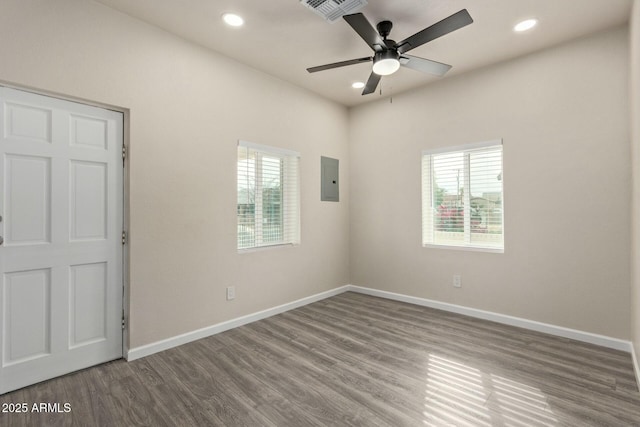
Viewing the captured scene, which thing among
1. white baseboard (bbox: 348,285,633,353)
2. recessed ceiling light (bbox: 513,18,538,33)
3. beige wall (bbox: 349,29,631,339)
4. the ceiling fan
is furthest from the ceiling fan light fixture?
white baseboard (bbox: 348,285,633,353)

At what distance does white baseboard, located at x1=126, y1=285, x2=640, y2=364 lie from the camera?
2.73 m

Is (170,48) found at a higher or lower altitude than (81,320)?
higher

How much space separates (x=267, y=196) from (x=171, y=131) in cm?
132

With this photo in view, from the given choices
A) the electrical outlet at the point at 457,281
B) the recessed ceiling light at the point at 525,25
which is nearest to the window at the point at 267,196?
the electrical outlet at the point at 457,281

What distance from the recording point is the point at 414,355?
2.68 metres

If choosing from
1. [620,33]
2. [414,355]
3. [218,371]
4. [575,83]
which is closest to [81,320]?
[218,371]

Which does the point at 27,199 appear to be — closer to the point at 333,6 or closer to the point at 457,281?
the point at 333,6

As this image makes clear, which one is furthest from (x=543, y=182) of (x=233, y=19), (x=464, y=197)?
(x=233, y=19)

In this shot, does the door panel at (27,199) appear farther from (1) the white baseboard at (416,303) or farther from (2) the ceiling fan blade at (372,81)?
(2) the ceiling fan blade at (372,81)

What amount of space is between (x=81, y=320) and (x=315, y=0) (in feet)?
10.2

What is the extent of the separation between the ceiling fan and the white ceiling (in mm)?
292

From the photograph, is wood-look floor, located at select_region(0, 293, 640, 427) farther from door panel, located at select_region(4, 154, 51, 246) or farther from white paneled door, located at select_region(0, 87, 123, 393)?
door panel, located at select_region(4, 154, 51, 246)

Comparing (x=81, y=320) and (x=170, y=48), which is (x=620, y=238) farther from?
(x=81, y=320)

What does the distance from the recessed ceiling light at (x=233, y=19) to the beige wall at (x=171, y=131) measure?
563 millimetres
